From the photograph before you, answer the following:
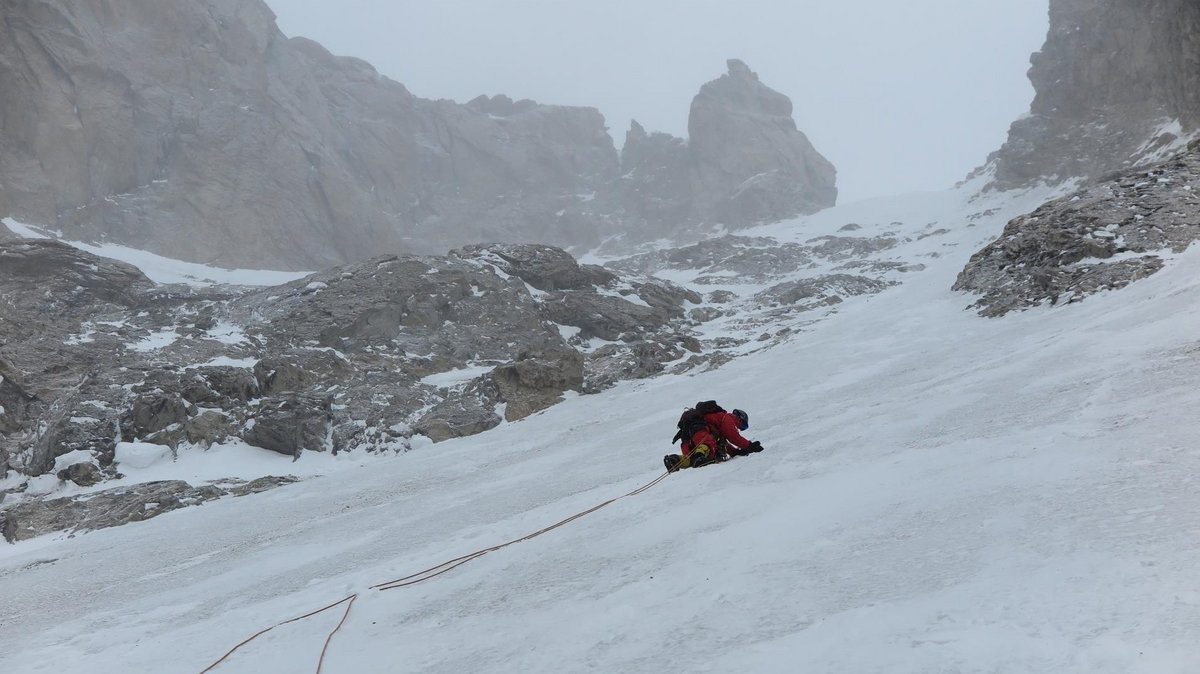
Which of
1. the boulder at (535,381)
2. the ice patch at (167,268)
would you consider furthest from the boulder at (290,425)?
the ice patch at (167,268)

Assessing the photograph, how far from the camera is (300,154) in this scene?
80875 millimetres

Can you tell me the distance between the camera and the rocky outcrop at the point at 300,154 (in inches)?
2416

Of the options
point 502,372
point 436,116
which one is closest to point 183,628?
point 502,372

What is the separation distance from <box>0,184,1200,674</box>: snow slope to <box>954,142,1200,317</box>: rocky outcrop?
327cm

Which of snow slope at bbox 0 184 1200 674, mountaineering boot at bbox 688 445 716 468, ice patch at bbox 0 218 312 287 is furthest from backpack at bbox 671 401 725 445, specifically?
ice patch at bbox 0 218 312 287

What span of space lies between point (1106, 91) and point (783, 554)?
76.3m

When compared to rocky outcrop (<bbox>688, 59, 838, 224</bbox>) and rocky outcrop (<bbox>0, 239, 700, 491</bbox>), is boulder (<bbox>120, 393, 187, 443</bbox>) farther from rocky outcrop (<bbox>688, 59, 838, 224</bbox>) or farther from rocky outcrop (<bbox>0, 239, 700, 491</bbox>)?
rocky outcrop (<bbox>688, 59, 838, 224</bbox>)

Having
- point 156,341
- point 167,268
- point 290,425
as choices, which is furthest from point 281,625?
point 167,268

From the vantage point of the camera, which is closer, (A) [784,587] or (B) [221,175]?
(A) [784,587]

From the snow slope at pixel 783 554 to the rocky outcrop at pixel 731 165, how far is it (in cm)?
9792

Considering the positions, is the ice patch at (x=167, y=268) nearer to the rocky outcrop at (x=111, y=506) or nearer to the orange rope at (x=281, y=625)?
the rocky outcrop at (x=111, y=506)

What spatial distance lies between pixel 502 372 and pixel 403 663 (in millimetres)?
19165

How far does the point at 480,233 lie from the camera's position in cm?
10531

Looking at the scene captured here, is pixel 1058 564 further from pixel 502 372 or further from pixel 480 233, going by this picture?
pixel 480 233
